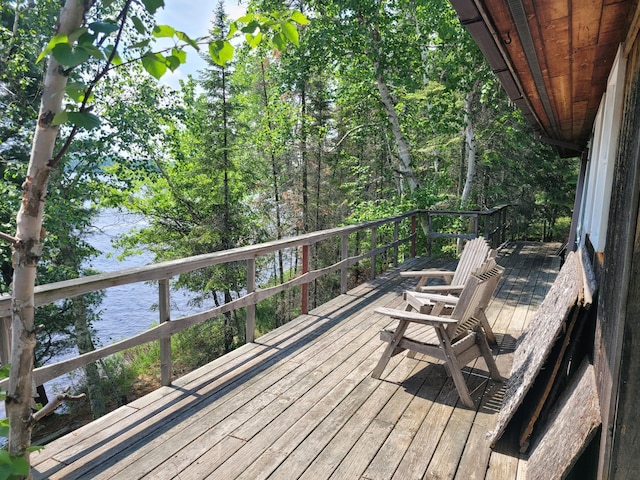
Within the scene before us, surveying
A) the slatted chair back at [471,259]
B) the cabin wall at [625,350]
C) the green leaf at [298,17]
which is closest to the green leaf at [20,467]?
the green leaf at [298,17]

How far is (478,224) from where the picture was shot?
26.4 ft

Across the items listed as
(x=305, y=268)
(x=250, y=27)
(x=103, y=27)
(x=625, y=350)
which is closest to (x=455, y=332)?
(x=625, y=350)

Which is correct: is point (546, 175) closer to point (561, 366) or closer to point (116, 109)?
point (116, 109)

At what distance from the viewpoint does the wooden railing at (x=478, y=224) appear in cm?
797

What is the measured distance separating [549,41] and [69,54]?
71.8 inches

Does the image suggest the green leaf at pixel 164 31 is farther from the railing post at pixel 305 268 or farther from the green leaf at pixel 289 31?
the railing post at pixel 305 268

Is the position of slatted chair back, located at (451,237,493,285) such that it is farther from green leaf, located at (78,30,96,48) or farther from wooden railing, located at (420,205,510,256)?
wooden railing, located at (420,205,510,256)

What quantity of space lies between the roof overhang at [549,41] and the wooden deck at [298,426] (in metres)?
2.00

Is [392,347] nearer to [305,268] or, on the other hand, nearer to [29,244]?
[305,268]

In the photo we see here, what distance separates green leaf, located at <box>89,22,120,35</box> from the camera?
775mm

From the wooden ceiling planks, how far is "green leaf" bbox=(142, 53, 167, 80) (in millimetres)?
1016

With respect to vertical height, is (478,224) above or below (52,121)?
below

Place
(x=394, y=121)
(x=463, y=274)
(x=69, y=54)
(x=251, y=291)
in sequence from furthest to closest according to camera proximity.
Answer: (x=394, y=121) → (x=463, y=274) → (x=251, y=291) → (x=69, y=54)

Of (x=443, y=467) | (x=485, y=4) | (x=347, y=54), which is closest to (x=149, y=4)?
(x=485, y=4)
